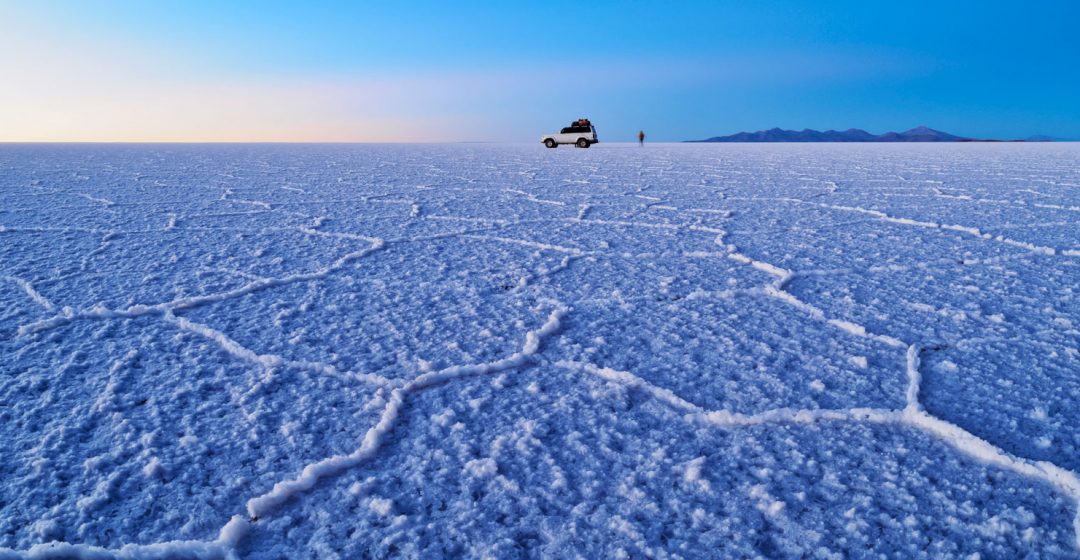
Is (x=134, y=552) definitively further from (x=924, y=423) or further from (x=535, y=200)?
(x=535, y=200)

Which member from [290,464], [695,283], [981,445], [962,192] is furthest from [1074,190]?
[290,464]

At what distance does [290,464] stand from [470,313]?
885mm

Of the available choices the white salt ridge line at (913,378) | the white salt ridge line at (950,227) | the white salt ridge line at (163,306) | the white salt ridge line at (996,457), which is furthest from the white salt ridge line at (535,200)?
the white salt ridge line at (996,457)

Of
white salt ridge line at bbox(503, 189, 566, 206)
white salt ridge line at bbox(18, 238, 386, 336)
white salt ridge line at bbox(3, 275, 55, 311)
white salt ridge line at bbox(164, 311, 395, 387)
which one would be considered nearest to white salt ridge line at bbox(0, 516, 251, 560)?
white salt ridge line at bbox(164, 311, 395, 387)

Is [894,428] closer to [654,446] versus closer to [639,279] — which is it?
[654,446]

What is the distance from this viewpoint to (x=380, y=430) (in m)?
1.20

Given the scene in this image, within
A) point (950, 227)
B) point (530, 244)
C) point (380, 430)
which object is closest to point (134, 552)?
point (380, 430)

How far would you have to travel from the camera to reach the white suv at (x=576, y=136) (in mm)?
A: 18125

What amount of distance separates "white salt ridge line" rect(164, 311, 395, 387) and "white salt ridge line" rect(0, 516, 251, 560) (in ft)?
1.80

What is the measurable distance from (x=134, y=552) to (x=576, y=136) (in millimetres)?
18007

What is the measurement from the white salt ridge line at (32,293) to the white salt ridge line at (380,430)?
1.32 metres

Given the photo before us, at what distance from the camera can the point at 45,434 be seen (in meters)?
1.20

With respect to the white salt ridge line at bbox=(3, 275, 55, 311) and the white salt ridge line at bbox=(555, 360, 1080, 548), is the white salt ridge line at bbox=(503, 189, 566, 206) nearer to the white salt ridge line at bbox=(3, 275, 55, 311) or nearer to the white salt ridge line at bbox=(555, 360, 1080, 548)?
the white salt ridge line at bbox=(3, 275, 55, 311)

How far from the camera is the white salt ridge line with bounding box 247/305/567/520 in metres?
1.00
